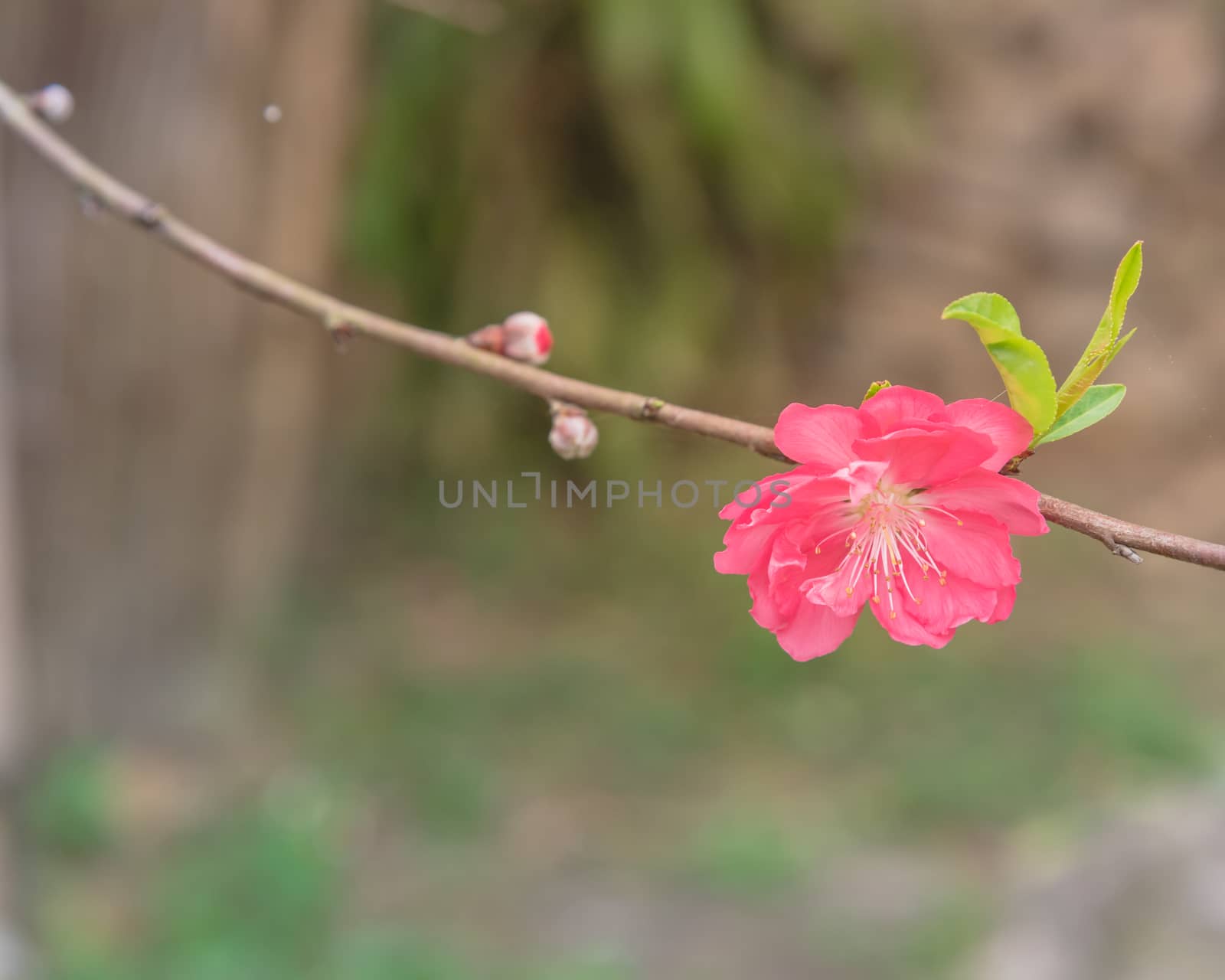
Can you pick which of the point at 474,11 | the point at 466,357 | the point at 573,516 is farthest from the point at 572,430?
the point at 573,516

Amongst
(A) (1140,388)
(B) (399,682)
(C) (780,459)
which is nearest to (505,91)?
(B) (399,682)

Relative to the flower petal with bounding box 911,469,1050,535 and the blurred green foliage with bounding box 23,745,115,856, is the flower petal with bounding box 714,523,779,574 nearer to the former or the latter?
the flower petal with bounding box 911,469,1050,535

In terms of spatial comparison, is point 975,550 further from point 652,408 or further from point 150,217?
point 150,217

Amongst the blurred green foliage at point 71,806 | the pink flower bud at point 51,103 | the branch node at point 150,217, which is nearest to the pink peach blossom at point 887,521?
the branch node at point 150,217

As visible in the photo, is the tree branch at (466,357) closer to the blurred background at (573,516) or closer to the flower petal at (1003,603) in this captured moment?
the flower petal at (1003,603)

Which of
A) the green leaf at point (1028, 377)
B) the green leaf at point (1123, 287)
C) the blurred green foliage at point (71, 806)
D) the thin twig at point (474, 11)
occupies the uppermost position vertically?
the thin twig at point (474, 11)

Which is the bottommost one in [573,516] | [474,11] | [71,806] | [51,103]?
[51,103]

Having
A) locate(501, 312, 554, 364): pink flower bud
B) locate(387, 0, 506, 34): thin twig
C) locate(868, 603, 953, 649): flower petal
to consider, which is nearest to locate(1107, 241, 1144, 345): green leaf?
locate(868, 603, 953, 649): flower petal
